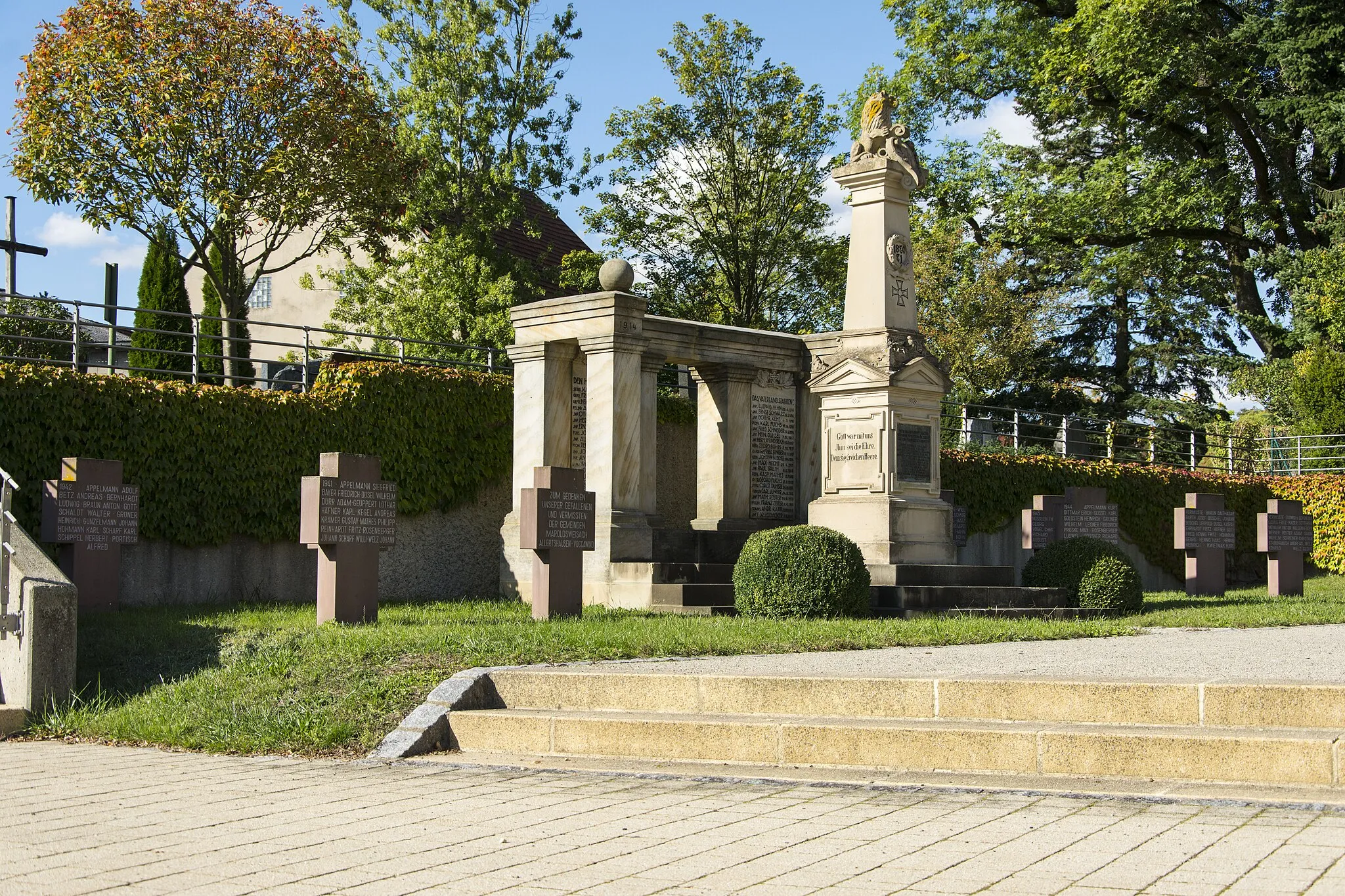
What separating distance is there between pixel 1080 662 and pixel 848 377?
713cm

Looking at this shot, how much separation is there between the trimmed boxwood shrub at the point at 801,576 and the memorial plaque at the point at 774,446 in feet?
18.2

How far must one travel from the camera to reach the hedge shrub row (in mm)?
15289

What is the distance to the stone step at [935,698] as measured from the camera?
6984 millimetres

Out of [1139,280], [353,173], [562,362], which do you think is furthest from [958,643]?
[1139,280]

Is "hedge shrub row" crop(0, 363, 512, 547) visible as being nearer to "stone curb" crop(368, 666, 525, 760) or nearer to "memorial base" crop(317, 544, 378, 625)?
"memorial base" crop(317, 544, 378, 625)

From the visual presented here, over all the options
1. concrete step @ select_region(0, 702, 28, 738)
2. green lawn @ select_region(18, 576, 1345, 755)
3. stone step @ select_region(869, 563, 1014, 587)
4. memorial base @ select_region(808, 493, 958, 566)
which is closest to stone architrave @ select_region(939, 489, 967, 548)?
stone step @ select_region(869, 563, 1014, 587)

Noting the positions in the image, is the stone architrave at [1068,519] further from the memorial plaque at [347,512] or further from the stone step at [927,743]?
the stone step at [927,743]

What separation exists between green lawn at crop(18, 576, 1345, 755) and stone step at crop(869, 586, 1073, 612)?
925 mm

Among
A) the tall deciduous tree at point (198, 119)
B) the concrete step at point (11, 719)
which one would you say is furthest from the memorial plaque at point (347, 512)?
the tall deciduous tree at point (198, 119)

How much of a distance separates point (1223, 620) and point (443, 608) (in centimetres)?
801

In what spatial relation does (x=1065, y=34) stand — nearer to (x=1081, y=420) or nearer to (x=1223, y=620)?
(x=1081, y=420)

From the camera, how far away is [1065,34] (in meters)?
30.3

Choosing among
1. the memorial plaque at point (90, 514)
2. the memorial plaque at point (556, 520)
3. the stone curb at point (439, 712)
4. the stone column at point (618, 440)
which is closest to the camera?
the stone curb at point (439, 712)

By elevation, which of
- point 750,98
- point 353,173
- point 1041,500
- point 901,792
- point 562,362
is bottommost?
point 901,792
